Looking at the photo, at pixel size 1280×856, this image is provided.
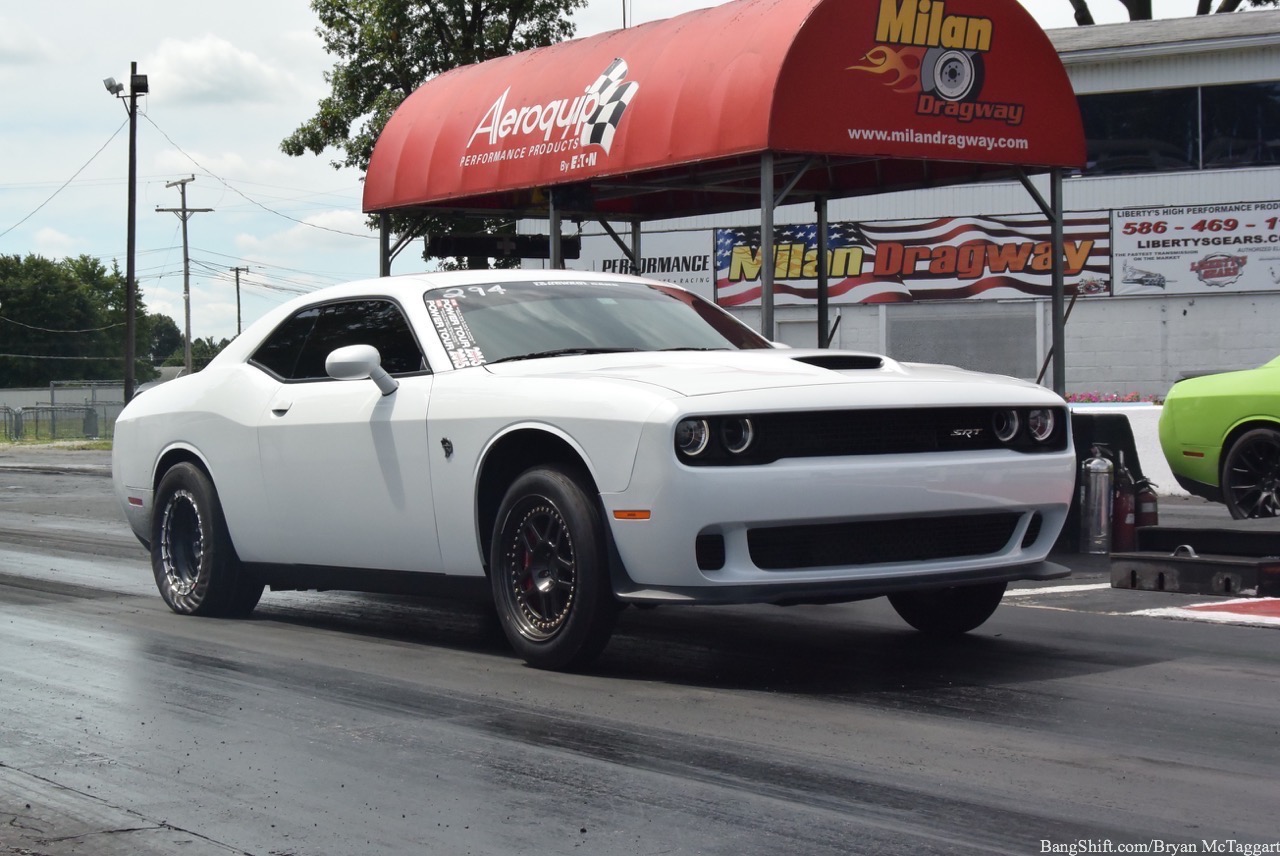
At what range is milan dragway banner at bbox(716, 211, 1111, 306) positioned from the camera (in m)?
30.6

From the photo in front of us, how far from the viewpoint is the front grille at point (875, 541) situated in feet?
A: 18.7

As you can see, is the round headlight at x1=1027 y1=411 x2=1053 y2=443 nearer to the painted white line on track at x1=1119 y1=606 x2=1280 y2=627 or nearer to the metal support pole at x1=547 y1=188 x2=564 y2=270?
the painted white line on track at x1=1119 y1=606 x2=1280 y2=627

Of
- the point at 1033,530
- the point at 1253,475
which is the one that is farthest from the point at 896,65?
the point at 1033,530

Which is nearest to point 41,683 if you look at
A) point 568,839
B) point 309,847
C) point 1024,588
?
point 309,847

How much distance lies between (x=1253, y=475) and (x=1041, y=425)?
6069 millimetres

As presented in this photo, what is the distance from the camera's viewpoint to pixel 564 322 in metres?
6.93

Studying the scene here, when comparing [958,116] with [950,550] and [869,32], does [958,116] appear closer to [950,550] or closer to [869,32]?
[869,32]

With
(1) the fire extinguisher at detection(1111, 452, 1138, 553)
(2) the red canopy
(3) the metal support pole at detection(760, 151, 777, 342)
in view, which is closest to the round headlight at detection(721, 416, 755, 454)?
(3) the metal support pole at detection(760, 151, 777, 342)

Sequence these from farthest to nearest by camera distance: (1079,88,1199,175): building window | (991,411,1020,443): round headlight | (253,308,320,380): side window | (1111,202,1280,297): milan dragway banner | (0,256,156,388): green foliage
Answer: (0,256,156,388): green foliage, (1079,88,1199,175): building window, (1111,202,1280,297): milan dragway banner, (253,308,320,380): side window, (991,411,1020,443): round headlight

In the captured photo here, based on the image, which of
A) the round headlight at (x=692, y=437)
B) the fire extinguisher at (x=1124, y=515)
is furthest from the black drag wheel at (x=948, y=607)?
the fire extinguisher at (x=1124, y=515)

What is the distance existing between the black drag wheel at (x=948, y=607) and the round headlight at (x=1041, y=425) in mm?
775

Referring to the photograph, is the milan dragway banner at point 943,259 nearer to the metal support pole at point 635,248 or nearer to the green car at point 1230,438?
the metal support pole at point 635,248

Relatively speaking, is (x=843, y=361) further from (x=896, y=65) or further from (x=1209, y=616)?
(x=896, y=65)

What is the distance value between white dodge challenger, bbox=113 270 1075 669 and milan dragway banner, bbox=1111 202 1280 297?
79.1 ft
